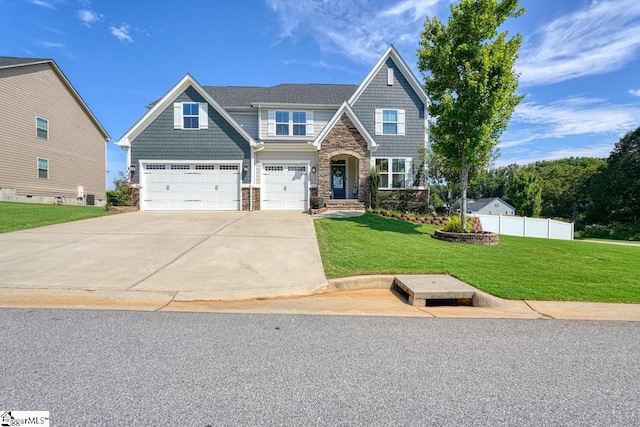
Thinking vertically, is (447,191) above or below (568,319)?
above

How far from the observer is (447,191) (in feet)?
61.8

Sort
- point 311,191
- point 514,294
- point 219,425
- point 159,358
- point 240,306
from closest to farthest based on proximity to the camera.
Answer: point 219,425 → point 159,358 → point 240,306 → point 514,294 → point 311,191

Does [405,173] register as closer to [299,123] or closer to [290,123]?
[299,123]

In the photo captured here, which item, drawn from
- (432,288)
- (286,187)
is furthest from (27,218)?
(432,288)

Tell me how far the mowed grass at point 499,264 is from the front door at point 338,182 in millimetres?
8684

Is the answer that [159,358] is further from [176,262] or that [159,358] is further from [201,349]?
[176,262]

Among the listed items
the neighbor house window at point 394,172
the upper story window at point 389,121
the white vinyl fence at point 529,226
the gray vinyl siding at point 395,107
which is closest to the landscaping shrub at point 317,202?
the neighbor house window at point 394,172

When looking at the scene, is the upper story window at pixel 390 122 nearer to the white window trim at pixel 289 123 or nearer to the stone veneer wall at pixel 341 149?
the stone veneer wall at pixel 341 149

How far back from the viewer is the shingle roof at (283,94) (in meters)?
20.1

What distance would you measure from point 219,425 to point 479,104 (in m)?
10.9

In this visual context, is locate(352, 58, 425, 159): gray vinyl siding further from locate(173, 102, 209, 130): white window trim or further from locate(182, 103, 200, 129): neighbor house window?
locate(182, 103, 200, 129): neighbor house window

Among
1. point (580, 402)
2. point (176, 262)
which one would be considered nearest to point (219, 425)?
point (580, 402)

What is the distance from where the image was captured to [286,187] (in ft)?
59.1

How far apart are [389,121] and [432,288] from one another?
16175mm
